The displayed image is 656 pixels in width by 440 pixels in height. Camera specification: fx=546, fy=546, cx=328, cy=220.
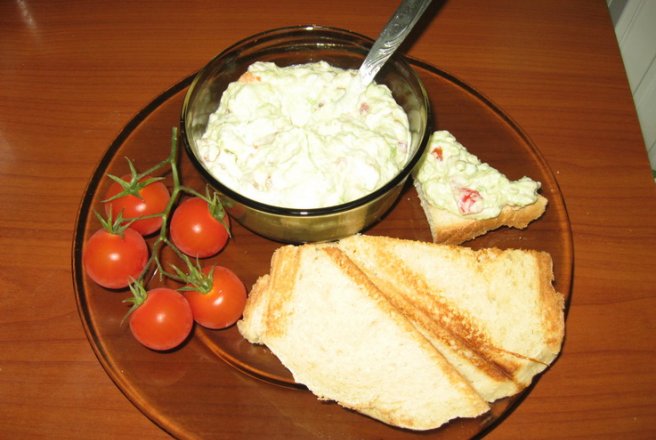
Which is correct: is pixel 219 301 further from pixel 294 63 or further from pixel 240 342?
pixel 294 63

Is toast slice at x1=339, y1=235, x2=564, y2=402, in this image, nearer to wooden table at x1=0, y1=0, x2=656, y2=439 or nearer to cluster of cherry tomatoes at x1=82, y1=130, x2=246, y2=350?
wooden table at x1=0, y1=0, x2=656, y2=439

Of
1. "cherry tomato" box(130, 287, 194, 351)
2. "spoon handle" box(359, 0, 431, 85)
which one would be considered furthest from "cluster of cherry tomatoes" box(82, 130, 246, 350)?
"spoon handle" box(359, 0, 431, 85)

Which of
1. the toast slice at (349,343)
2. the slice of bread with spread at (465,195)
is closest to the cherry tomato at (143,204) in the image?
the toast slice at (349,343)

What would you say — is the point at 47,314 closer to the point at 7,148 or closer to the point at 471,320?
the point at 7,148

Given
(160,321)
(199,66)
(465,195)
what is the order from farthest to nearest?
(199,66) → (465,195) → (160,321)

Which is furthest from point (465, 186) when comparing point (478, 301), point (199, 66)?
point (199, 66)

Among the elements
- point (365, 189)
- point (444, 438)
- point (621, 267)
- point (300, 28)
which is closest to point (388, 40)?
point (300, 28)
